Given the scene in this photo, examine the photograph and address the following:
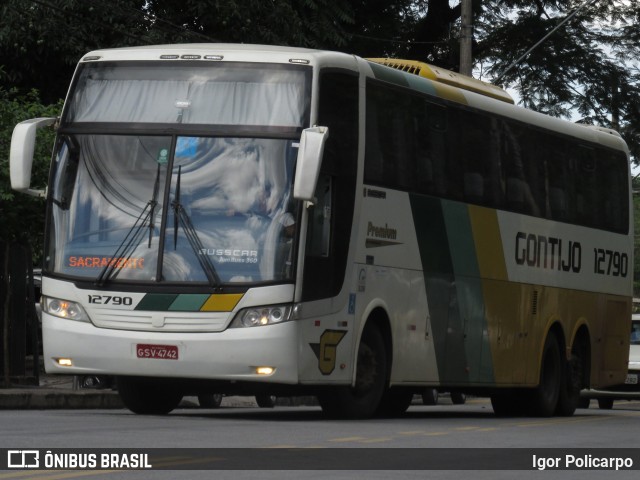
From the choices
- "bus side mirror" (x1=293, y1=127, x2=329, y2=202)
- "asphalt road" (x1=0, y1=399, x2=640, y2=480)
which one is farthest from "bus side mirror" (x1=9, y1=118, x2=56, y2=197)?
"bus side mirror" (x1=293, y1=127, x2=329, y2=202)

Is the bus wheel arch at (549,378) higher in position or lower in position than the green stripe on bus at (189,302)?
lower

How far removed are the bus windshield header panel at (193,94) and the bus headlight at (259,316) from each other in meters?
1.76

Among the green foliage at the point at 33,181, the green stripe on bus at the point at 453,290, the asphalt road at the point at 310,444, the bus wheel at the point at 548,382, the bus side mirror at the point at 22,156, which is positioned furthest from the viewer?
the green foliage at the point at 33,181

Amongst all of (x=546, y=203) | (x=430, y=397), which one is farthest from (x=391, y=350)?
(x=430, y=397)

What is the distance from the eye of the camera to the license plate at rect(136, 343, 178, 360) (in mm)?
16234

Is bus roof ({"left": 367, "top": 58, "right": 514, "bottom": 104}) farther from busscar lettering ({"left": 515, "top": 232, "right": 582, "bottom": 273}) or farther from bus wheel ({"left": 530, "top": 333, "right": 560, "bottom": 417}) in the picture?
bus wheel ({"left": 530, "top": 333, "right": 560, "bottom": 417})

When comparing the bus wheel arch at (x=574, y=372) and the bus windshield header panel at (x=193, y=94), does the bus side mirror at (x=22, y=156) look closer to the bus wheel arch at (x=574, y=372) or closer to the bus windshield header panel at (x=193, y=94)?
the bus windshield header panel at (x=193, y=94)

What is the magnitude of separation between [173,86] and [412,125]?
2.99 m

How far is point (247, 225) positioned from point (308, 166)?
90 centimetres

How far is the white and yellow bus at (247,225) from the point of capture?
16234mm

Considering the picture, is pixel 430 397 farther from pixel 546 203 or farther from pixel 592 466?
pixel 592 466

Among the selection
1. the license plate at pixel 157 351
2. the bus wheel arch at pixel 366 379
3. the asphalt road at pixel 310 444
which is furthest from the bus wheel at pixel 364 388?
the license plate at pixel 157 351
